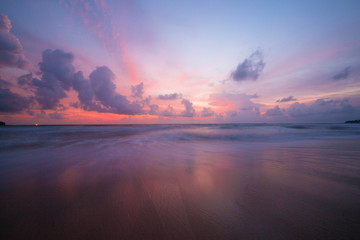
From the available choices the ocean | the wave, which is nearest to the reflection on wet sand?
the ocean

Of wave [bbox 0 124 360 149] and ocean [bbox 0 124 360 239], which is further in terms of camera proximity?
wave [bbox 0 124 360 149]

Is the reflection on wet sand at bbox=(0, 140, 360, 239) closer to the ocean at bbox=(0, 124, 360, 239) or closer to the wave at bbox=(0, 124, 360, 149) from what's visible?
the ocean at bbox=(0, 124, 360, 239)

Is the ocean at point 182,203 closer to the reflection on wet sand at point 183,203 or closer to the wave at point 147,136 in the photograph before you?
the reflection on wet sand at point 183,203

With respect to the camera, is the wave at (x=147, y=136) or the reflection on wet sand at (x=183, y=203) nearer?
the reflection on wet sand at (x=183, y=203)

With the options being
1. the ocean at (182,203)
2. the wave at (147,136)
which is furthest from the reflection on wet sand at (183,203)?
the wave at (147,136)

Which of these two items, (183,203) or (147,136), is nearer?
(183,203)

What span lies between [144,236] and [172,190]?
4.59 feet

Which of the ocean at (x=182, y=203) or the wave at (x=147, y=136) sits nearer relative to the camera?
the ocean at (x=182, y=203)

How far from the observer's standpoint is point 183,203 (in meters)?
2.71

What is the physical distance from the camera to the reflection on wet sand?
1967 millimetres

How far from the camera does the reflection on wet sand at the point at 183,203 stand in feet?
6.45

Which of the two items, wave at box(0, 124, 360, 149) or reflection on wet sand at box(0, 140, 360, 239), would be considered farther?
wave at box(0, 124, 360, 149)

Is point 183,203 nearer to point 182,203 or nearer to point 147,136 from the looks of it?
point 182,203

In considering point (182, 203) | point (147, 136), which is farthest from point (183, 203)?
point (147, 136)
